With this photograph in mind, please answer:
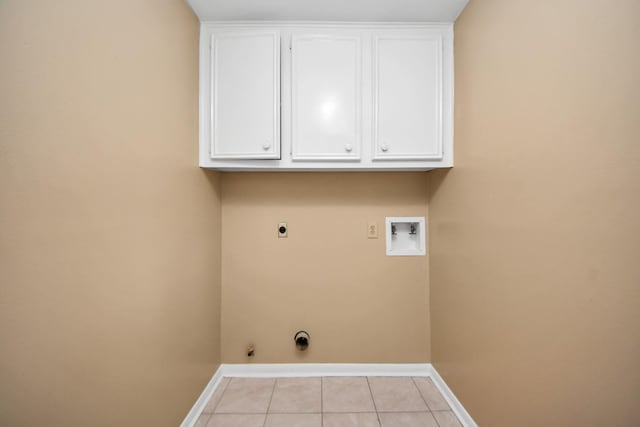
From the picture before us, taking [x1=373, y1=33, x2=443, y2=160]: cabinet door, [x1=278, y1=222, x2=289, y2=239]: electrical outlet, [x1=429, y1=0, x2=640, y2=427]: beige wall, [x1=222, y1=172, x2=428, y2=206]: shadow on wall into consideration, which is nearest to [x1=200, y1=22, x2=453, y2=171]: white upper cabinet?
[x1=373, y1=33, x2=443, y2=160]: cabinet door

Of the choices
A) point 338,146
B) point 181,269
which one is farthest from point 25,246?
point 338,146

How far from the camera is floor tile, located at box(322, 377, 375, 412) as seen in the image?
1.55 metres

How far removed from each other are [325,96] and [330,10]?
1.55 feet

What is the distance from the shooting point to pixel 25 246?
2.09ft

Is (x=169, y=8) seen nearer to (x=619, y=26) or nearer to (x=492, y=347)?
(x=619, y=26)

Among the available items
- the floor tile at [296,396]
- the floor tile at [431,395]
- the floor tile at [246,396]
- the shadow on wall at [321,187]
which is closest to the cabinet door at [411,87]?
the shadow on wall at [321,187]

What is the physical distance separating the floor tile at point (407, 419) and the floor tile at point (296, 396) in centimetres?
40

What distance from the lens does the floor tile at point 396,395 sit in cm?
156

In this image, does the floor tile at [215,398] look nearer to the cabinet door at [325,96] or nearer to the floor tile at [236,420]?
the floor tile at [236,420]

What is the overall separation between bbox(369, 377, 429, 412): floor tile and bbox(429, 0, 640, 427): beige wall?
293mm

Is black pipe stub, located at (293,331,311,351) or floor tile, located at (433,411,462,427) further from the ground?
black pipe stub, located at (293,331,311,351)

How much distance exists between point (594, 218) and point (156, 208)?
1609mm

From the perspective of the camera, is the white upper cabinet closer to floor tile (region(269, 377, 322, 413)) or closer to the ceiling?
the ceiling

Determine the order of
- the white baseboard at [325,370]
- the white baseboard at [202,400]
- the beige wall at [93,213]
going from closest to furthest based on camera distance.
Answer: the beige wall at [93,213] → the white baseboard at [202,400] → the white baseboard at [325,370]
